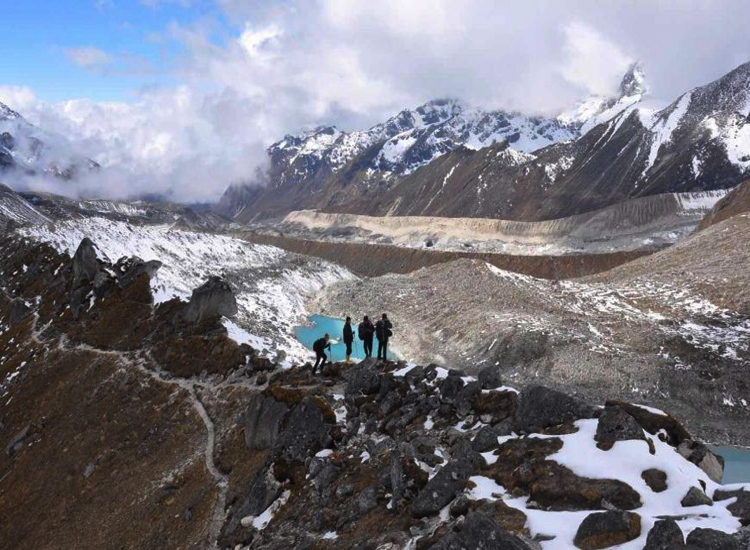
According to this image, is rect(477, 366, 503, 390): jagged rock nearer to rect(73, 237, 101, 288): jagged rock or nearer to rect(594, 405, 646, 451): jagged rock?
rect(594, 405, 646, 451): jagged rock

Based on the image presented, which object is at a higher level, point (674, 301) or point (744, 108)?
point (744, 108)

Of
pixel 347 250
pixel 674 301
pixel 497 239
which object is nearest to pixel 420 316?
pixel 674 301

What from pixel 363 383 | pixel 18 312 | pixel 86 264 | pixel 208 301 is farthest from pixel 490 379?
pixel 18 312

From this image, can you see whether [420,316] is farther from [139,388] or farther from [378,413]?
[378,413]

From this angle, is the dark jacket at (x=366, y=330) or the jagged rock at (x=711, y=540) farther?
the dark jacket at (x=366, y=330)

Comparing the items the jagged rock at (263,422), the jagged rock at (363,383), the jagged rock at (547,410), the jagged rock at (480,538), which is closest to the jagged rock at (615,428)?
the jagged rock at (547,410)

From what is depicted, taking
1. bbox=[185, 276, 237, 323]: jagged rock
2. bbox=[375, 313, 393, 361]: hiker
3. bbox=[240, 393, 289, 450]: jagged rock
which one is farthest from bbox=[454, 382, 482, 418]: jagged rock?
bbox=[185, 276, 237, 323]: jagged rock

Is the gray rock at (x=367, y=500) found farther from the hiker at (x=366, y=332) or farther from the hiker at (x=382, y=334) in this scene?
the hiker at (x=366, y=332)
